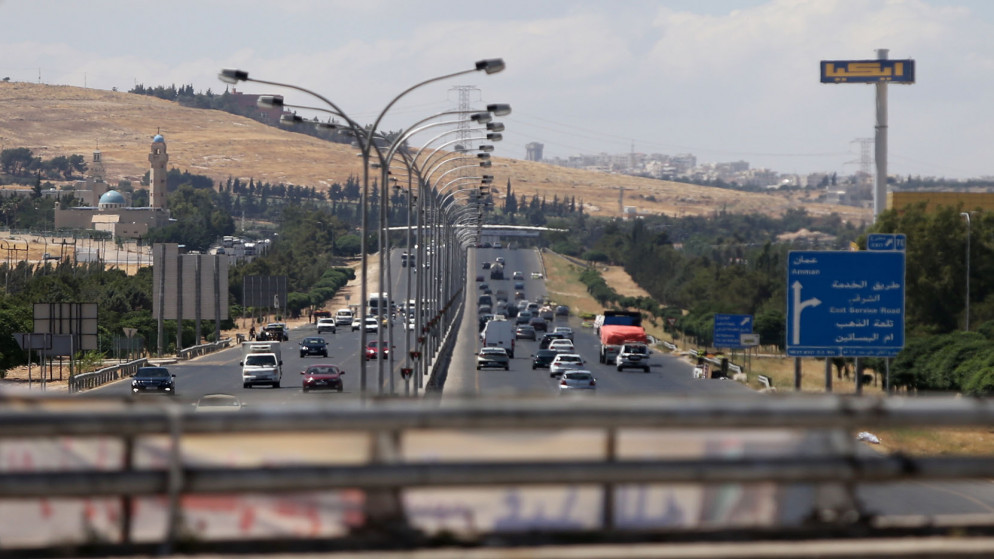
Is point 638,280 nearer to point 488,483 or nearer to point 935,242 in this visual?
point 935,242

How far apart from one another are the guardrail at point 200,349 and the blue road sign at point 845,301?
61497 millimetres

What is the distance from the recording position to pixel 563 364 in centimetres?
6259

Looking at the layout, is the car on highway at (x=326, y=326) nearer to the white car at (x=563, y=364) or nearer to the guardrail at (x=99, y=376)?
the guardrail at (x=99, y=376)

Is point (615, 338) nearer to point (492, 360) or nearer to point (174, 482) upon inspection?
point (492, 360)

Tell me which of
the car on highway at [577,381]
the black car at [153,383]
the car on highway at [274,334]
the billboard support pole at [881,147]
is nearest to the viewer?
the black car at [153,383]

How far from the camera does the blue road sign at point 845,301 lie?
82.3 ft

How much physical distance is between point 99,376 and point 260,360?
9014 millimetres

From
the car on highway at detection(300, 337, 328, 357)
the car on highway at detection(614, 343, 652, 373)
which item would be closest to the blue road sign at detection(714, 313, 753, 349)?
the car on highway at detection(614, 343, 652, 373)

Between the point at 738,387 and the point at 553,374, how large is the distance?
29.3ft

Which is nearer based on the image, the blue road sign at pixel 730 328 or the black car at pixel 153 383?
the black car at pixel 153 383

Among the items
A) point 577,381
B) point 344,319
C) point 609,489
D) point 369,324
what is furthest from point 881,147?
point 609,489

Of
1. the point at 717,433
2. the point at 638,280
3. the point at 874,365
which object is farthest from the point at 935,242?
the point at 638,280

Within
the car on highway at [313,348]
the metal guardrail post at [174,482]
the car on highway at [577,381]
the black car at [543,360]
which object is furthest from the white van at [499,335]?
the metal guardrail post at [174,482]

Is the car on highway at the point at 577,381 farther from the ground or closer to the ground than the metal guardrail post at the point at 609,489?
closer to the ground
